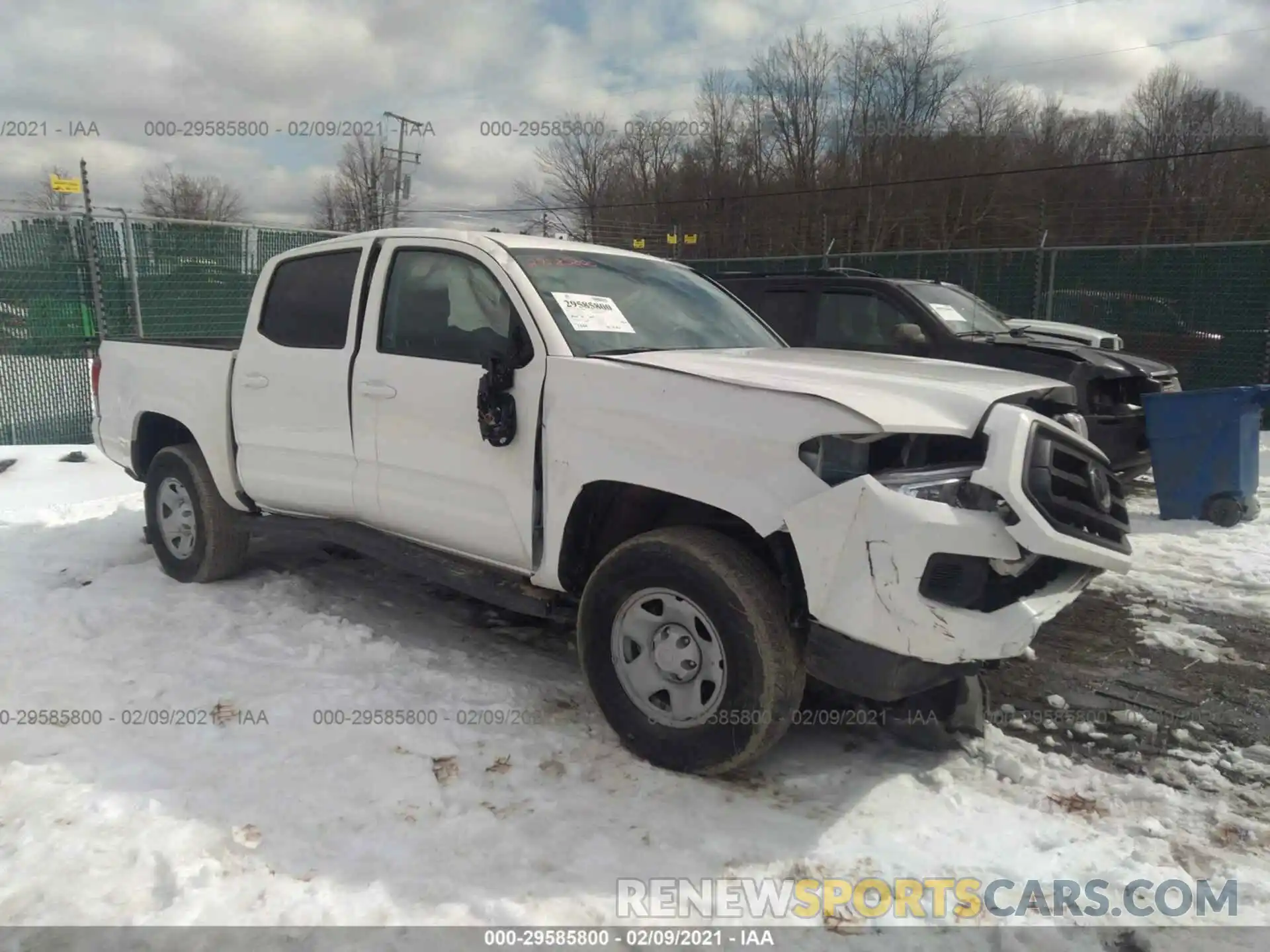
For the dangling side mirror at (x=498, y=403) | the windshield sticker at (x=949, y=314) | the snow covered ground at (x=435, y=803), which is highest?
the windshield sticker at (x=949, y=314)

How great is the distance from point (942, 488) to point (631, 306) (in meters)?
1.73

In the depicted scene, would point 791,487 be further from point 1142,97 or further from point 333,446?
point 1142,97

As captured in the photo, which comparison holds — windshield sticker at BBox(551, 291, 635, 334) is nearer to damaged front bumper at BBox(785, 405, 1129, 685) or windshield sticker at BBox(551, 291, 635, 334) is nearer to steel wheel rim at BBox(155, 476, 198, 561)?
damaged front bumper at BBox(785, 405, 1129, 685)

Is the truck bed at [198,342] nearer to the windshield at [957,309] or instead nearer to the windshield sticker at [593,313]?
the windshield sticker at [593,313]

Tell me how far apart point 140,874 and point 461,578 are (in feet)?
5.25

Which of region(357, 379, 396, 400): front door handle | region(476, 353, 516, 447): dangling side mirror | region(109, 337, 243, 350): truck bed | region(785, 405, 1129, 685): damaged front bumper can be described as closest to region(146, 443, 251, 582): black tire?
region(109, 337, 243, 350): truck bed

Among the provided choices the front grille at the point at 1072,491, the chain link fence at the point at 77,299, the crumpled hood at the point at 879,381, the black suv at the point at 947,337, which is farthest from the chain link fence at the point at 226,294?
the front grille at the point at 1072,491

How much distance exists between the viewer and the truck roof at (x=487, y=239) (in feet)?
12.9

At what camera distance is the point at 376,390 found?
4004 mm

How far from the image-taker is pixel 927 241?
3034cm

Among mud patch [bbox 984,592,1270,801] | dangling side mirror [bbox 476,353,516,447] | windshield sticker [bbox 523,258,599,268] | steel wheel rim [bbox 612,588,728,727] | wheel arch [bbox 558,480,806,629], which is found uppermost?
windshield sticker [bbox 523,258,599,268]

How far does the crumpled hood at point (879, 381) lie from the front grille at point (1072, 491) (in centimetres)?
22

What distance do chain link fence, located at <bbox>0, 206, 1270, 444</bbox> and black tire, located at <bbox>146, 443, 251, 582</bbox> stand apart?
4.45 metres

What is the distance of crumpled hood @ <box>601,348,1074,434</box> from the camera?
2.76m
